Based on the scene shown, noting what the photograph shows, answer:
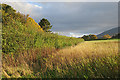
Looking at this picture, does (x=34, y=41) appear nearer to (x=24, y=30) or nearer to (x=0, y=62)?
(x=24, y=30)

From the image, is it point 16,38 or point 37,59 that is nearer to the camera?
point 16,38

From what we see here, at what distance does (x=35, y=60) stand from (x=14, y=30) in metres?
2.43

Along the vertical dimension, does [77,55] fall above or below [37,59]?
above

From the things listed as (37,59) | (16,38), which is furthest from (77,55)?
(16,38)

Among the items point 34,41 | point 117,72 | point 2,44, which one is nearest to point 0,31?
point 2,44

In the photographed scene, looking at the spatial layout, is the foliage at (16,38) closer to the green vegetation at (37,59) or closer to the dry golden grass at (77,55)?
the green vegetation at (37,59)

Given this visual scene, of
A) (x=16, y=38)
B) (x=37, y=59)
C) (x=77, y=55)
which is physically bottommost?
(x=37, y=59)

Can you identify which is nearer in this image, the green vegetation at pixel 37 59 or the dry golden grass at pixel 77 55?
the green vegetation at pixel 37 59

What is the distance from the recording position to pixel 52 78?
4.27 metres

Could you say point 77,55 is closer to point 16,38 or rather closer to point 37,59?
point 37,59

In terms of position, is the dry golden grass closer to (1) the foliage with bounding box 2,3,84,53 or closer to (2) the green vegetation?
(2) the green vegetation

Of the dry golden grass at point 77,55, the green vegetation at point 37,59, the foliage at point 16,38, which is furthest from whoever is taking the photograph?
the foliage at point 16,38

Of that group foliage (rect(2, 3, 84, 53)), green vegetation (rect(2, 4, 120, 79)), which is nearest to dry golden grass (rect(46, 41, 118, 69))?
green vegetation (rect(2, 4, 120, 79))

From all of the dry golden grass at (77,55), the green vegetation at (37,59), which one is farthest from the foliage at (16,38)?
the dry golden grass at (77,55)
